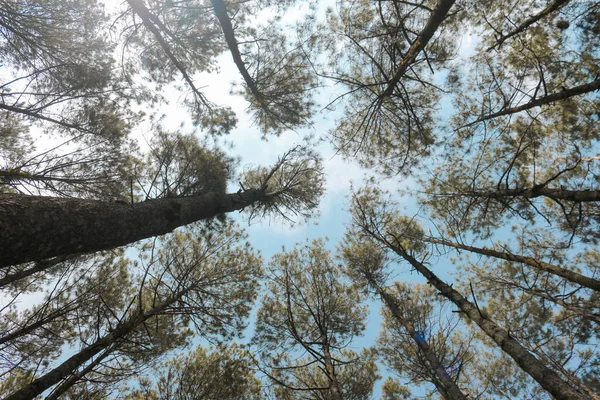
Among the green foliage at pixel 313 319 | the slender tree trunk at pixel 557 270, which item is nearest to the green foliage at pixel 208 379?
the green foliage at pixel 313 319

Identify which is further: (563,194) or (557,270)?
(557,270)

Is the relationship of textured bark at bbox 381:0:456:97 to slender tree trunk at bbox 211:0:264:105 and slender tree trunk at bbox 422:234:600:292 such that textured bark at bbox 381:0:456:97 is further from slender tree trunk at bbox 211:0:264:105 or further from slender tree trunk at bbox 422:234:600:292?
slender tree trunk at bbox 422:234:600:292

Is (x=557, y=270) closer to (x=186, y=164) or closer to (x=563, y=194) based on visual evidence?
(x=563, y=194)

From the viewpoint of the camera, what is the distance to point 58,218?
94.3 inches

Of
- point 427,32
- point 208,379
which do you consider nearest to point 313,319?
point 208,379

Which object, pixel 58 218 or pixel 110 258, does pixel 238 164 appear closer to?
pixel 110 258

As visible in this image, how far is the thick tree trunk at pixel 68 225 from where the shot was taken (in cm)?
207

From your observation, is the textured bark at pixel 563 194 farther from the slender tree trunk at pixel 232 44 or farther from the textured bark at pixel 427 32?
the slender tree trunk at pixel 232 44

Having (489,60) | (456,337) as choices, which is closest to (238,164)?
(489,60)

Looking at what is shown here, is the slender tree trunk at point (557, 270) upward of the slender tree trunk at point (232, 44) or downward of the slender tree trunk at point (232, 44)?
downward

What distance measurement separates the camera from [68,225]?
246cm

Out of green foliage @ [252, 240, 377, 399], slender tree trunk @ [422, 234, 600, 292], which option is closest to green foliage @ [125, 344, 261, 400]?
green foliage @ [252, 240, 377, 399]

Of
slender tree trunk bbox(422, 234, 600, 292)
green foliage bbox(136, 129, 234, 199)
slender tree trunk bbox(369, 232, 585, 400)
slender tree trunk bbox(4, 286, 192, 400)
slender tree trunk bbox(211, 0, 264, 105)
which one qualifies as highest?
slender tree trunk bbox(211, 0, 264, 105)

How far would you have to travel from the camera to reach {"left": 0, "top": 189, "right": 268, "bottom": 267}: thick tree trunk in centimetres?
207
